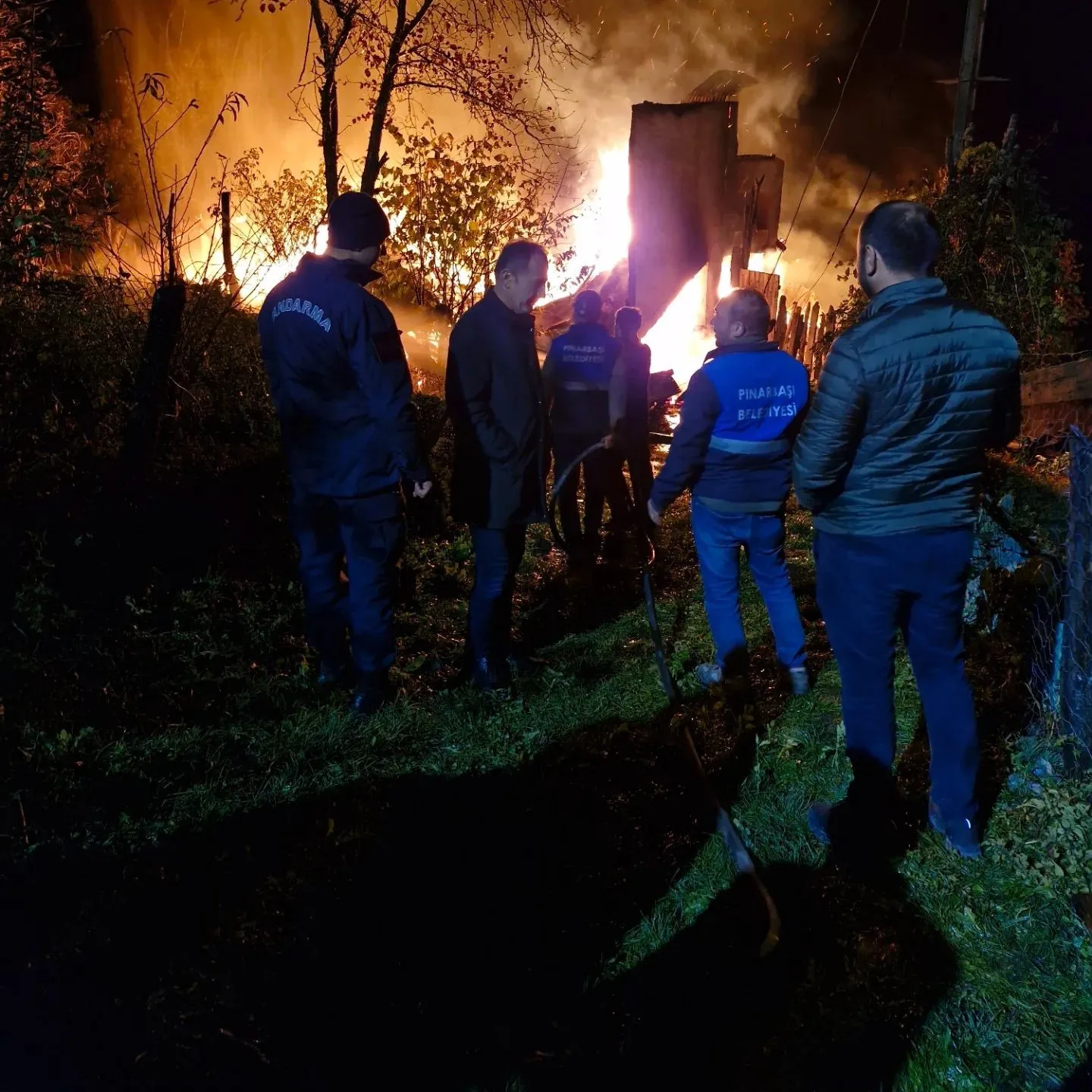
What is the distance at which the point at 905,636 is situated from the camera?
285 cm

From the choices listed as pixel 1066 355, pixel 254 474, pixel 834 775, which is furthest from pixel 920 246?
pixel 1066 355

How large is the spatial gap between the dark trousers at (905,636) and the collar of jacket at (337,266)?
227cm

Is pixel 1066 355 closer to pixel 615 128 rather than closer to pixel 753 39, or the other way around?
pixel 615 128

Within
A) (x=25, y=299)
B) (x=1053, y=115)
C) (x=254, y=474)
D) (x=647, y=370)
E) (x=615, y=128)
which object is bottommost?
(x=254, y=474)

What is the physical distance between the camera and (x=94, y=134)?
26766 mm

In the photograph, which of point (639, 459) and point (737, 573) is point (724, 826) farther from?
point (639, 459)

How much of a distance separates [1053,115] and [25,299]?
131 ft

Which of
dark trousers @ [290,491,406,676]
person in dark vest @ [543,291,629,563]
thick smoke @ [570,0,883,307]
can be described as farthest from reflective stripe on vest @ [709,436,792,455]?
thick smoke @ [570,0,883,307]

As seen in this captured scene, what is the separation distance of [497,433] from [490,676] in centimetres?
130

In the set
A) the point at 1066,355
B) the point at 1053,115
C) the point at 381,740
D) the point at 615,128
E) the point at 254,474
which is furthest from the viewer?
the point at 1053,115

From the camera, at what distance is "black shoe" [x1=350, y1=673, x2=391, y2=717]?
3977mm

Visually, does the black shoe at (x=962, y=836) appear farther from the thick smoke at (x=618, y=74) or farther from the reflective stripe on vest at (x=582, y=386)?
the thick smoke at (x=618, y=74)

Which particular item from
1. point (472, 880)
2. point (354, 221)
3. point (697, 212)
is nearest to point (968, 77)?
point (697, 212)

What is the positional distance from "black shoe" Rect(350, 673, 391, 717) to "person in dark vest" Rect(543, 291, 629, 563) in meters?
2.73
